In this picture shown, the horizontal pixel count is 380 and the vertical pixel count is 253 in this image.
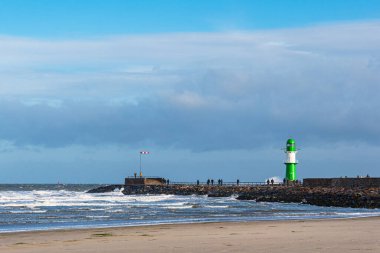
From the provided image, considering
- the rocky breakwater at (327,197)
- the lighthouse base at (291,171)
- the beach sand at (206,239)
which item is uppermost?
the lighthouse base at (291,171)

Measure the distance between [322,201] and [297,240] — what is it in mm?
30465

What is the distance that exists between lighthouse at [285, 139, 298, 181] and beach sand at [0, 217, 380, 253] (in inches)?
1981

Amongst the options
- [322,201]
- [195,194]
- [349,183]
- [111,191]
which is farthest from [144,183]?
[322,201]

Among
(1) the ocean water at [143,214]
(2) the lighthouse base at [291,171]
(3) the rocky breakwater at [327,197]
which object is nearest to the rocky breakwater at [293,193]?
(3) the rocky breakwater at [327,197]

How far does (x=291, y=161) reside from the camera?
242ft

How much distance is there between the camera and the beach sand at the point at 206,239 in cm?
1590

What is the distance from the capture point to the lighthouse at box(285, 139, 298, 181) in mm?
73688

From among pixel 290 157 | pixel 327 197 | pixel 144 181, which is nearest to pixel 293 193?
pixel 327 197

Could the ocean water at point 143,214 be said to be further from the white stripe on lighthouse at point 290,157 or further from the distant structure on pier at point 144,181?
the distant structure on pier at point 144,181

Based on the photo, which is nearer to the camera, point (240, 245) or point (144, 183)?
point (240, 245)

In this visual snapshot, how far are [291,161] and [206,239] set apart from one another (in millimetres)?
56145

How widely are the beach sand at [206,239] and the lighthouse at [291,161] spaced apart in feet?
165

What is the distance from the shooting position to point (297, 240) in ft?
57.6

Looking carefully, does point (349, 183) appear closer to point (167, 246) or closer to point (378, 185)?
point (378, 185)
